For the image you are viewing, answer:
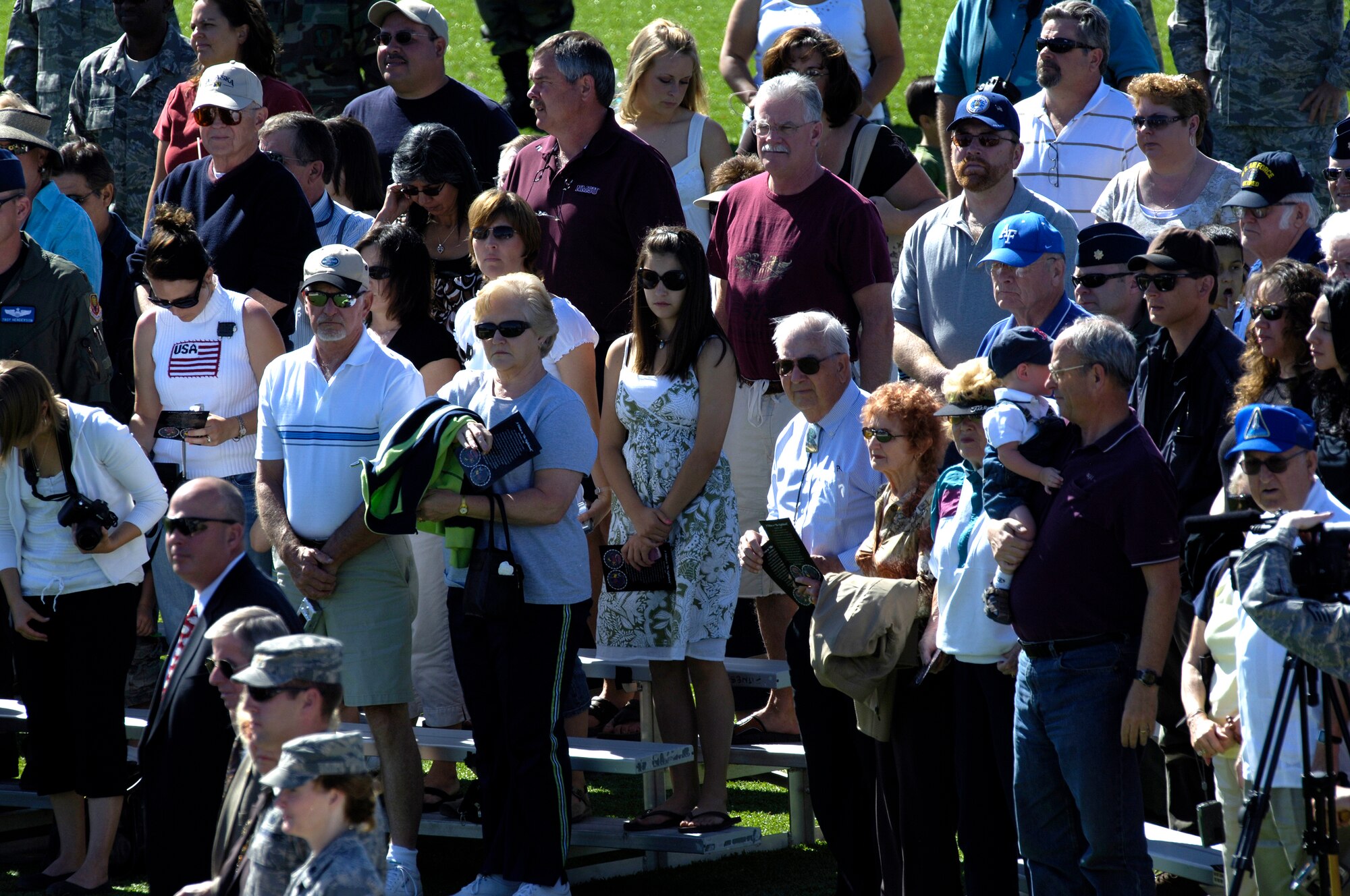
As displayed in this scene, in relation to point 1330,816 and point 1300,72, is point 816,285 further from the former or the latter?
point 1300,72

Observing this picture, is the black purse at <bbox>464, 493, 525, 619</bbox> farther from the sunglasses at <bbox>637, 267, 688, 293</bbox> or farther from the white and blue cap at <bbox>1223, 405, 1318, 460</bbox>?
the white and blue cap at <bbox>1223, 405, 1318, 460</bbox>

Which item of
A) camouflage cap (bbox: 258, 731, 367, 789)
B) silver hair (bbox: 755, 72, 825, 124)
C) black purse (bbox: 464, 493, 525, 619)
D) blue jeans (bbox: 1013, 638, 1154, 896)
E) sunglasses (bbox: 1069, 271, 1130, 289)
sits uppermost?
silver hair (bbox: 755, 72, 825, 124)

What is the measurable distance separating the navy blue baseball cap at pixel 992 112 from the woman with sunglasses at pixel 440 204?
7.34 feet

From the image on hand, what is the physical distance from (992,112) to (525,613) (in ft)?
8.85

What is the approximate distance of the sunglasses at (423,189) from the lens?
736 centimetres

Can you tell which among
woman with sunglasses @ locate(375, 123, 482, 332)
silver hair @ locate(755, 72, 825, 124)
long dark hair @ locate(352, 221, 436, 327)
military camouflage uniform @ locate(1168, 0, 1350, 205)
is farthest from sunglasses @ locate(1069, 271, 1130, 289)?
military camouflage uniform @ locate(1168, 0, 1350, 205)

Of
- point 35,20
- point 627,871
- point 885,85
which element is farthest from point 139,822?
point 35,20

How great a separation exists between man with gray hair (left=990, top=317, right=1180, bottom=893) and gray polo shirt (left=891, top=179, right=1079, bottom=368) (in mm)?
1731

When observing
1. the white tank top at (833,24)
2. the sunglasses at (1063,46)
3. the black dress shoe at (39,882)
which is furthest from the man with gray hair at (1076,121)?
the black dress shoe at (39,882)

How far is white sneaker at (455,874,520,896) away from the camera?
5.71m

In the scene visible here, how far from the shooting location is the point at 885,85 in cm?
914

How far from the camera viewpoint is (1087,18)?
7637 mm

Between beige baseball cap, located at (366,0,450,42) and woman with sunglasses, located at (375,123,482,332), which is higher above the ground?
beige baseball cap, located at (366,0,450,42)

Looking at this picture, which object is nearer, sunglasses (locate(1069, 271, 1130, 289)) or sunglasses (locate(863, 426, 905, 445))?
sunglasses (locate(863, 426, 905, 445))
